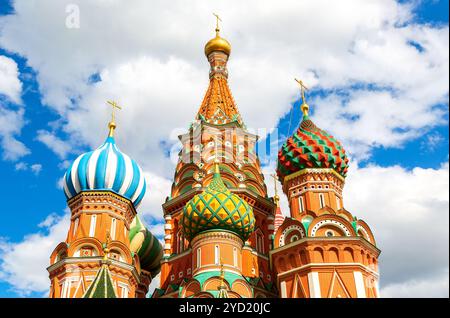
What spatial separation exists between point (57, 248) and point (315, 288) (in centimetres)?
963

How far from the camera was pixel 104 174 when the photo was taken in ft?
64.0

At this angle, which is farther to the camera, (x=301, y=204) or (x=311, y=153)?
(x=311, y=153)

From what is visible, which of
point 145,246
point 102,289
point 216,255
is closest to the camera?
point 102,289

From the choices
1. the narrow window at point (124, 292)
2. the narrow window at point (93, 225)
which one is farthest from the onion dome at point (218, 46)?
the narrow window at point (124, 292)

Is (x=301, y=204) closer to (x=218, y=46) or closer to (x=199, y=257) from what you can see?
(x=199, y=257)

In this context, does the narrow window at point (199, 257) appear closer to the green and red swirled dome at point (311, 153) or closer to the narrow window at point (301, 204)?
the narrow window at point (301, 204)

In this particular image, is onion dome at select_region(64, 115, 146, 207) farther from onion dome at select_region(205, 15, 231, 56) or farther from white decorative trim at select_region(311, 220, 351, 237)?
onion dome at select_region(205, 15, 231, 56)

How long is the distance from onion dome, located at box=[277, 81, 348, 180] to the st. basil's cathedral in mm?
41

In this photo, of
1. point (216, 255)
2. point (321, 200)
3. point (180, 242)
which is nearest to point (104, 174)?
point (180, 242)

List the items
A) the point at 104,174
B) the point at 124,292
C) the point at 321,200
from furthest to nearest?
the point at 104,174 → the point at 321,200 → the point at 124,292

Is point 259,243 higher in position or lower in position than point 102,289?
higher

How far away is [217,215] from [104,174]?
516 centimetres

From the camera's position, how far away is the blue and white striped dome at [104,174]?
64.0 feet
